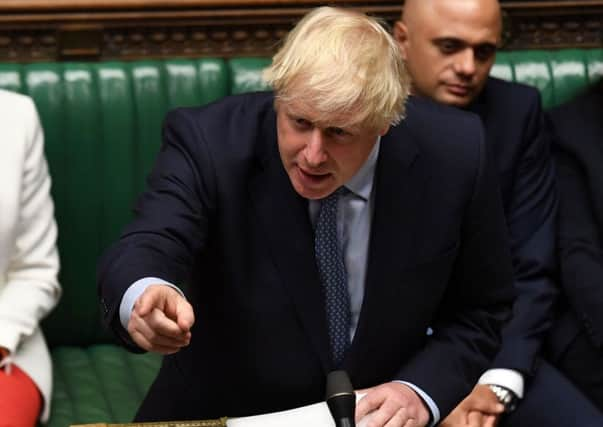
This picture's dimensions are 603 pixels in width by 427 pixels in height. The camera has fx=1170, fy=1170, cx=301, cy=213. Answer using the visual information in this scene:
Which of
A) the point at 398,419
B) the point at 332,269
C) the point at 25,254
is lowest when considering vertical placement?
the point at 25,254

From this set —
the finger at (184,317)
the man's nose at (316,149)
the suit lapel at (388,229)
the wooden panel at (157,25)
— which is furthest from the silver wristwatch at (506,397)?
the finger at (184,317)

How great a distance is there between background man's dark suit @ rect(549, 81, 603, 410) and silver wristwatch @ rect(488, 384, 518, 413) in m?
0.26

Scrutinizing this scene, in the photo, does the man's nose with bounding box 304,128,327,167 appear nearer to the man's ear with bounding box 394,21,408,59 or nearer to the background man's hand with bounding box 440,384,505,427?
the background man's hand with bounding box 440,384,505,427

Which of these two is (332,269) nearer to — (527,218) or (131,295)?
(131,295)

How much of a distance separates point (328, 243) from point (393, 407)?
0.34m

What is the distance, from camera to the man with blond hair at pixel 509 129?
285cm

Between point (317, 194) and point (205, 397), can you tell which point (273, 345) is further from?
point (317, 194)

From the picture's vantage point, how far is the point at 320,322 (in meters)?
2.16

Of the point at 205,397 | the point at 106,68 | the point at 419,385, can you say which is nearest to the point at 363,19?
the point at 419,385

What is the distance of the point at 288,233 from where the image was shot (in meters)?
2.13

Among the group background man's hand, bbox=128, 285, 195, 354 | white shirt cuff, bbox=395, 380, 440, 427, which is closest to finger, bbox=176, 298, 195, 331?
background man's hand, bbox=128, 285, 195, 354

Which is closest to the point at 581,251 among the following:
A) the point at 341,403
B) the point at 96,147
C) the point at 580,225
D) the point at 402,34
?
the point at 580,225

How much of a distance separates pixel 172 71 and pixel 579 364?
4.28ft

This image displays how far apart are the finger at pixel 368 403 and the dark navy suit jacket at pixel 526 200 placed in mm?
879
